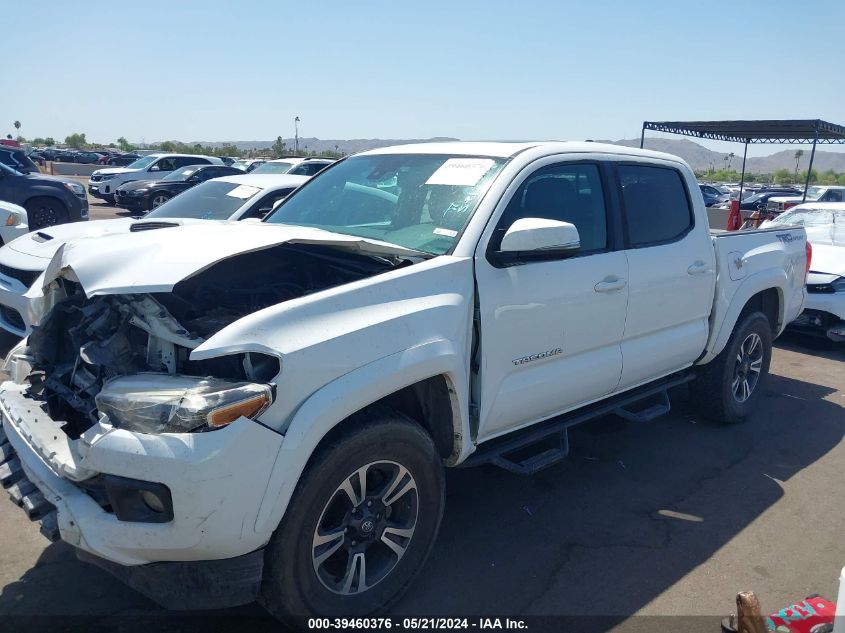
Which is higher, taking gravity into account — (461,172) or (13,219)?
(461,172)

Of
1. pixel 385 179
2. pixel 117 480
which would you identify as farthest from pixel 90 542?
pixel 385 179

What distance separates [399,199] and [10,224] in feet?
22.2

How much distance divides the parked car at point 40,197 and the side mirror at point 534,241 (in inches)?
443

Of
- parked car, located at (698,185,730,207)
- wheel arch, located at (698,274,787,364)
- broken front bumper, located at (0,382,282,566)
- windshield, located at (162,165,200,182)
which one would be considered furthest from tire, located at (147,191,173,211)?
parked car, located at (698,185,730,207)

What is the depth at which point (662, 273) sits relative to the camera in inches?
165

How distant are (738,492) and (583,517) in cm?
114

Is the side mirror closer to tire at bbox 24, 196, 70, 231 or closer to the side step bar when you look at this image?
the side step bar

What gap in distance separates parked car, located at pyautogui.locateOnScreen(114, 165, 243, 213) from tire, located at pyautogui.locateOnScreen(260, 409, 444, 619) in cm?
1627

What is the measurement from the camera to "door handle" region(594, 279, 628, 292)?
12.2ft

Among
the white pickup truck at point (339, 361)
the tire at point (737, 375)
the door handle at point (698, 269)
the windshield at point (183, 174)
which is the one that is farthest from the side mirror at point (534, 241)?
the windshield at point (183, 174)

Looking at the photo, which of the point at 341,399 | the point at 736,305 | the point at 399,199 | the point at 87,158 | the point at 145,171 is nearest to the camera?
the point at 341,399

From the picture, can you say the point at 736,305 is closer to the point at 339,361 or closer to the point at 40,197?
the point at 339,361

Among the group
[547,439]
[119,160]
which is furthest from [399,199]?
[119,160]

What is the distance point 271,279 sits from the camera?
3594 mm
